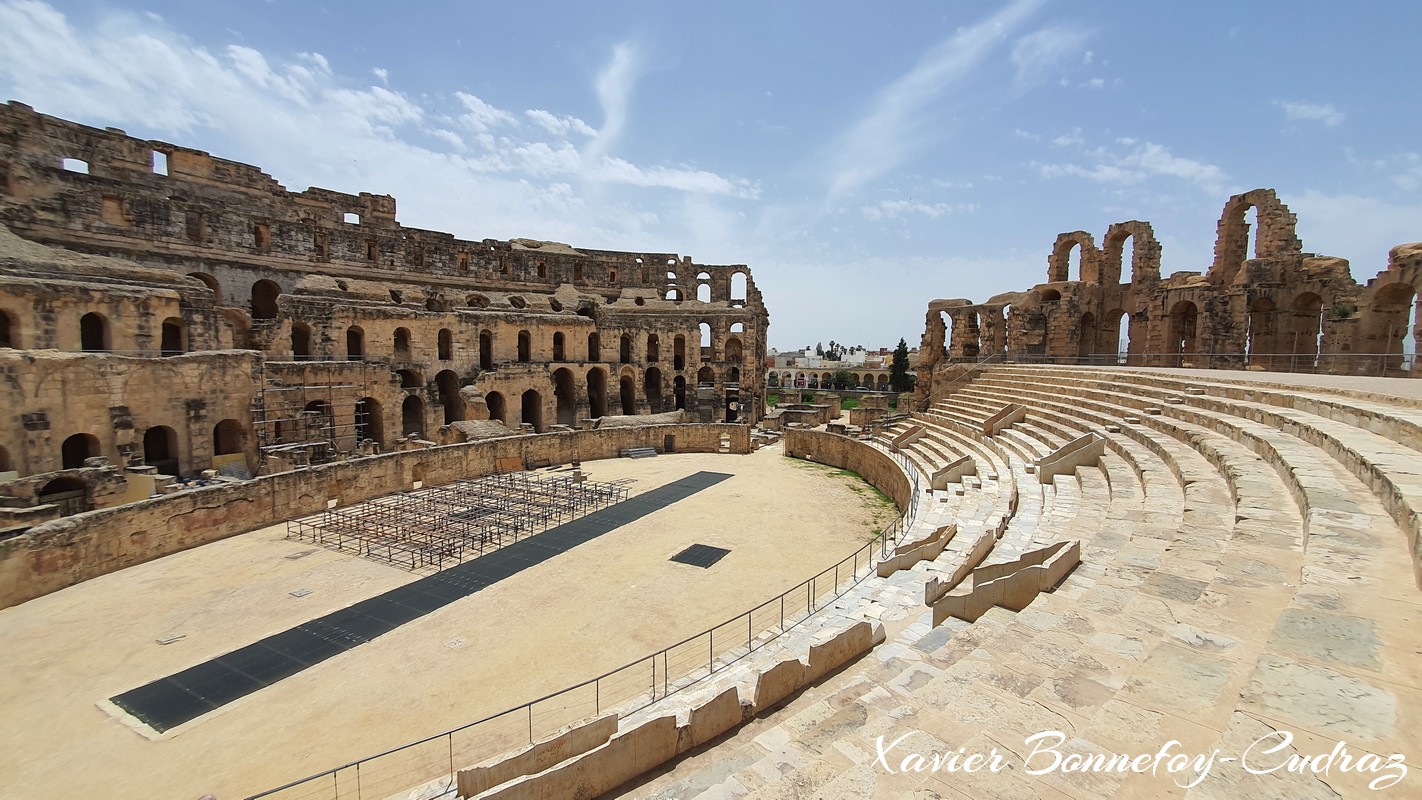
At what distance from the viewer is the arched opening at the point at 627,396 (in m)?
31.2

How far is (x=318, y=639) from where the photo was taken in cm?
912

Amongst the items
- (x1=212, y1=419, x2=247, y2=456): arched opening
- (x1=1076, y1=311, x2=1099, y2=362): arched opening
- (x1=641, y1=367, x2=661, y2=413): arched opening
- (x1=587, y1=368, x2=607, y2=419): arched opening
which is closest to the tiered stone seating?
(x1=1076, y1=311, x2=1099, y2=362): arched opening

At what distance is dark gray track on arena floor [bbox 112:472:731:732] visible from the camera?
756cm

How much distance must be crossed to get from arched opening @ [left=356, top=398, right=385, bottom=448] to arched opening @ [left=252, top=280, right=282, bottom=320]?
28.3 feet

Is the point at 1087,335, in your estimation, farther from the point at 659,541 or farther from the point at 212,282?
the point at 212,282

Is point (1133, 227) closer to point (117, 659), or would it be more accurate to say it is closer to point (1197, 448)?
point (1197, 448)

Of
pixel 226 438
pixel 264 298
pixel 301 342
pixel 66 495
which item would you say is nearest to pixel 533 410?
pixel 301 342

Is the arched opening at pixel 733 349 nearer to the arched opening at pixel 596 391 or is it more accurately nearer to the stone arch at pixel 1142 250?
the arched opening at pixel 596 391

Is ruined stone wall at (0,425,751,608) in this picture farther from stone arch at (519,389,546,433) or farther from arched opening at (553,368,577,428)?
arched opening at (553,368,577,428)

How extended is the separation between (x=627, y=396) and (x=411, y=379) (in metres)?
10.7

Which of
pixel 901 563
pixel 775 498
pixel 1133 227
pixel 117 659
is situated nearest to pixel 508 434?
pixel 775 498

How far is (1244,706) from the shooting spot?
108 inches

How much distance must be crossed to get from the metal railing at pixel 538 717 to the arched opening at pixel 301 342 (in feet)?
70.2

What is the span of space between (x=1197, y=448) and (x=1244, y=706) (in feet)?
25.1
